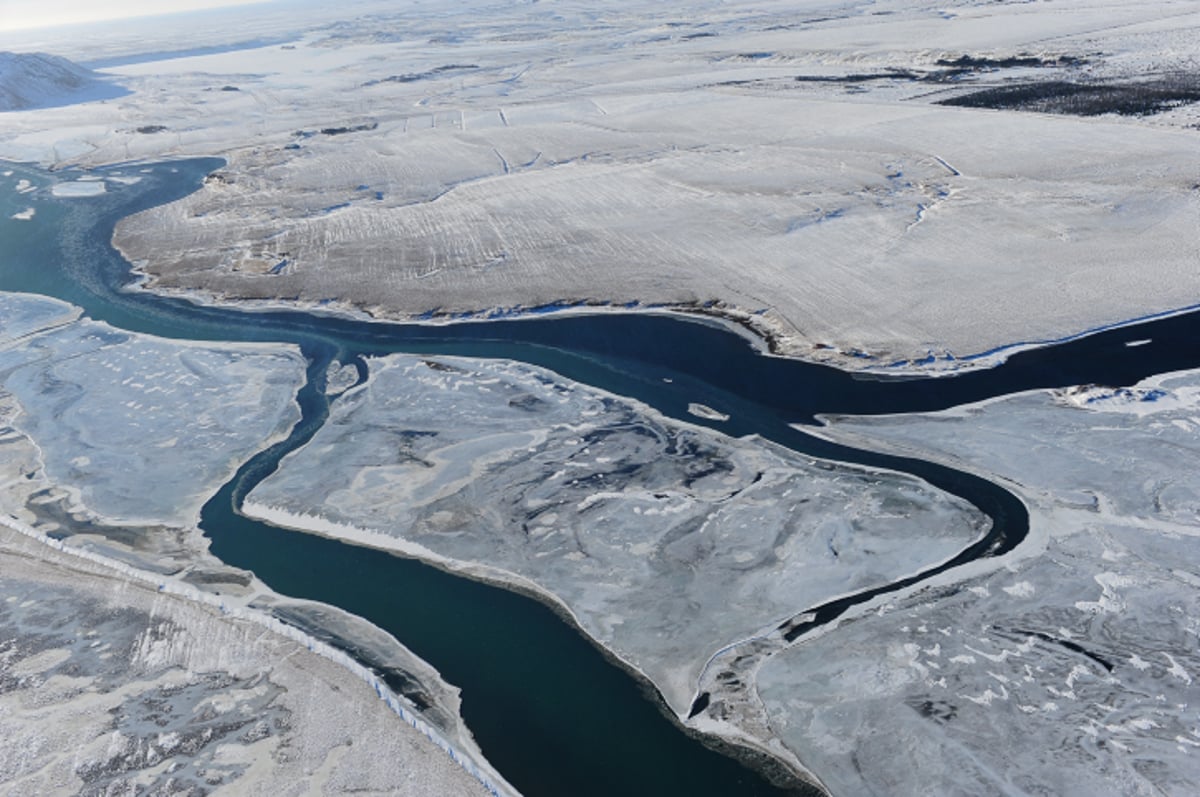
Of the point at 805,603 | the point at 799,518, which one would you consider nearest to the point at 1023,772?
the point at 805,603

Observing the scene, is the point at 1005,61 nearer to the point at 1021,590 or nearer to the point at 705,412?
the point at 705,412

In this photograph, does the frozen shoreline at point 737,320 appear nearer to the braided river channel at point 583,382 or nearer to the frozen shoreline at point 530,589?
the braided river channel at point 583,382

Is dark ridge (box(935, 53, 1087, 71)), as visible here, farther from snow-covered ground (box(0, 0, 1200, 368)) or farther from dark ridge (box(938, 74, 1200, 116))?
dark ridge (box(938, 74, 1200, 116))

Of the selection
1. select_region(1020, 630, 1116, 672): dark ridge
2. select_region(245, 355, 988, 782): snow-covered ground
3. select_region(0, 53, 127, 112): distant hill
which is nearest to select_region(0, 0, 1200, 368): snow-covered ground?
select_region(0, 53, 127, 112): distant hill

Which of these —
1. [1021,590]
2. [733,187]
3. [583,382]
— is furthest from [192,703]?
[733,187]

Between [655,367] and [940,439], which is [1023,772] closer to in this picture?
[940,439]

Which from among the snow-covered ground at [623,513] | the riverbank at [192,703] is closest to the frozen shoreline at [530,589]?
the snow-covered ground at [623,513]
